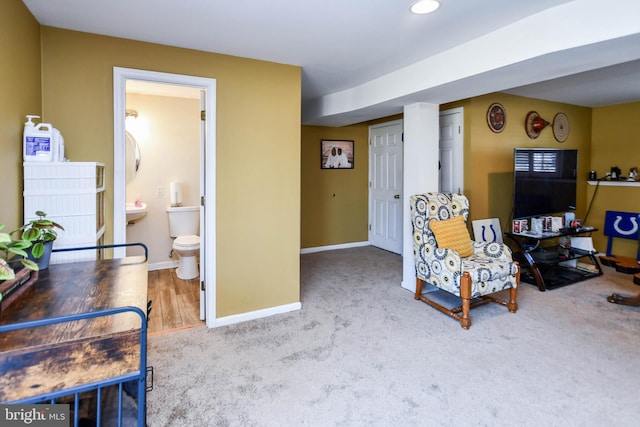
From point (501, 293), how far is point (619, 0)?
2.67 metres

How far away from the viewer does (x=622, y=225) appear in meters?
4.69

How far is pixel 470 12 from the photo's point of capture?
199cm

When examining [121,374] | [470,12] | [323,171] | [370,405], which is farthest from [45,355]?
[323,171]

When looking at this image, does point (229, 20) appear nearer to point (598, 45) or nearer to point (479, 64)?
point (479, 64)

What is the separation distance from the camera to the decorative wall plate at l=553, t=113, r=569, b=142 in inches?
189

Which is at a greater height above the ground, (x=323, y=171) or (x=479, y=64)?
(x=479, y=64)

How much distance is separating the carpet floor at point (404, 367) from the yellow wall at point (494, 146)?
4.16 ft

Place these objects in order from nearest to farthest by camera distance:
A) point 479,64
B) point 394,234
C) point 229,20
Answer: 1. point 229,20
2. point 479,64
3. point 394,234

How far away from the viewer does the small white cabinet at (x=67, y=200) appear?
1904 mm

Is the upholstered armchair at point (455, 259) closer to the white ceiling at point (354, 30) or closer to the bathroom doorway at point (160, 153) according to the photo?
the white ceiling at point (354, 30)

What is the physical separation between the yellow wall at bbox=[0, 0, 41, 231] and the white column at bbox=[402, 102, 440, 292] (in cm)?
301

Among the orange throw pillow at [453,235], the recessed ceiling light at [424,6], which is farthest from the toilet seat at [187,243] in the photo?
the recessed ceiling light at [424,6]

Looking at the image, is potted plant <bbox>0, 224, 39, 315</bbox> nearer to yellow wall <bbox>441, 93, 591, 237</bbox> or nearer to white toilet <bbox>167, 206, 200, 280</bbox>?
white toilet <bbox>167, 206, 200, 280</bbox>

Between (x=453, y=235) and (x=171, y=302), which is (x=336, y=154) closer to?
(x=453, y=235)
